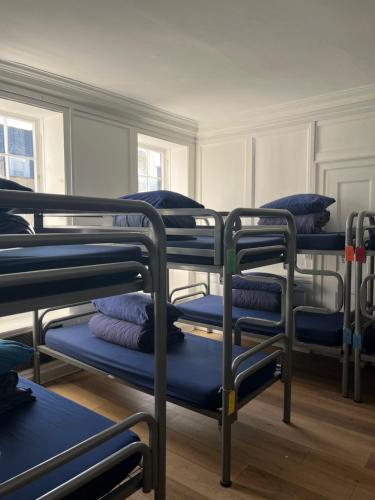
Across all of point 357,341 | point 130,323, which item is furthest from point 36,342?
point 357,341

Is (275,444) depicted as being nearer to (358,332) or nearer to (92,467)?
(358,332)

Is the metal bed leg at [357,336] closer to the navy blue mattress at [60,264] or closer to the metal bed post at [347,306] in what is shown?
the metal bed post at [347,306]

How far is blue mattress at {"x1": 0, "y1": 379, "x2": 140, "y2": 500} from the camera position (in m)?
1.13

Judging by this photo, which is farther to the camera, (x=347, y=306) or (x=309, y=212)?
(x=309, y=212)

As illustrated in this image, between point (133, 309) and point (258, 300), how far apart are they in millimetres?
1445

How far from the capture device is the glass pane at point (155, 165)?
4.07 m

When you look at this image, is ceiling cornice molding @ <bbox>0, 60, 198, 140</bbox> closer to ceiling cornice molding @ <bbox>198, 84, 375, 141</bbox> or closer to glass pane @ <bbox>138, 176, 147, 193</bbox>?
ceiling cornice molding @ <bbox>198, 84, 375, 141</bbox>

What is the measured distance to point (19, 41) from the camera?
2180mm

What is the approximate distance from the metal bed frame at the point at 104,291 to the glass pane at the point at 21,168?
6.54 ft

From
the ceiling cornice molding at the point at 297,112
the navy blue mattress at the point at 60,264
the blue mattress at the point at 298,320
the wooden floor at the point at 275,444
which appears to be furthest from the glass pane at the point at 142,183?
the navy blue mattress at the point at 60,264

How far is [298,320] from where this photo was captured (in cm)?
294

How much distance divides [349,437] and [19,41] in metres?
3.06

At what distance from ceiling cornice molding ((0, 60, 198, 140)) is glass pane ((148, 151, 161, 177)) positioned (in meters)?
0.39

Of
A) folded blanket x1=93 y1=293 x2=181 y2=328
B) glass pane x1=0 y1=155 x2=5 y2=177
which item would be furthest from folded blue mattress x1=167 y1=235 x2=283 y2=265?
glass pane x1=0 y1=155 x2=5 y2=177
